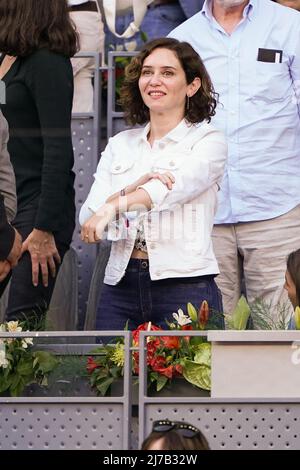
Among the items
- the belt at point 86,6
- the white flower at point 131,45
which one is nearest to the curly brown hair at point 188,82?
the belt at point 86,6

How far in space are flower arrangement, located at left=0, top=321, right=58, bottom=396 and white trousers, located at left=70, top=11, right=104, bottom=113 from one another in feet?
8.30

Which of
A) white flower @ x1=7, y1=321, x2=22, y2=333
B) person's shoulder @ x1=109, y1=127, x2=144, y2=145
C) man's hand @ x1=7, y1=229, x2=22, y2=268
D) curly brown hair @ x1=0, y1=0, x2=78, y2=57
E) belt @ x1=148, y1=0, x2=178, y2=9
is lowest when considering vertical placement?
white flower @ x1=7, y1=321, x2=22, y2=333

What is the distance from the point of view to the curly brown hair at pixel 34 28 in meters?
6.36

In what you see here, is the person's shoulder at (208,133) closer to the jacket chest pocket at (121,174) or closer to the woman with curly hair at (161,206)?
the woman with curly hair at (161,206)

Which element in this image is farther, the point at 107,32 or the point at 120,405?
the point at 107,32

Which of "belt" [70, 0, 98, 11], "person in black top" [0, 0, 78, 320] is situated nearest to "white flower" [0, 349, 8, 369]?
"person in black top" [0, 0, 78, 320]

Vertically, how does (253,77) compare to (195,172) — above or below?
above

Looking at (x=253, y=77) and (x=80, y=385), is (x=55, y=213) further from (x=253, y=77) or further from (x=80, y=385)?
(x=253, y=77)

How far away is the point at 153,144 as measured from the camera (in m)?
6.38

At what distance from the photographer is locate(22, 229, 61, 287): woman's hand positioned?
627 cm

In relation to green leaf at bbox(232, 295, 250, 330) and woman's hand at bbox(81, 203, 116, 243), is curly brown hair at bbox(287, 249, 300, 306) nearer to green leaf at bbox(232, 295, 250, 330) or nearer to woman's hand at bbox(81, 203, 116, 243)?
green leaf at bbox(232, 295, 250, 330)

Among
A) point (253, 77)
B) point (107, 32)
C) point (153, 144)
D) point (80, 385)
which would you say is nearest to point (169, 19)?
point (107, 32)

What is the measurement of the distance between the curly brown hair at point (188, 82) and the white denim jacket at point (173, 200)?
0.11 meters
